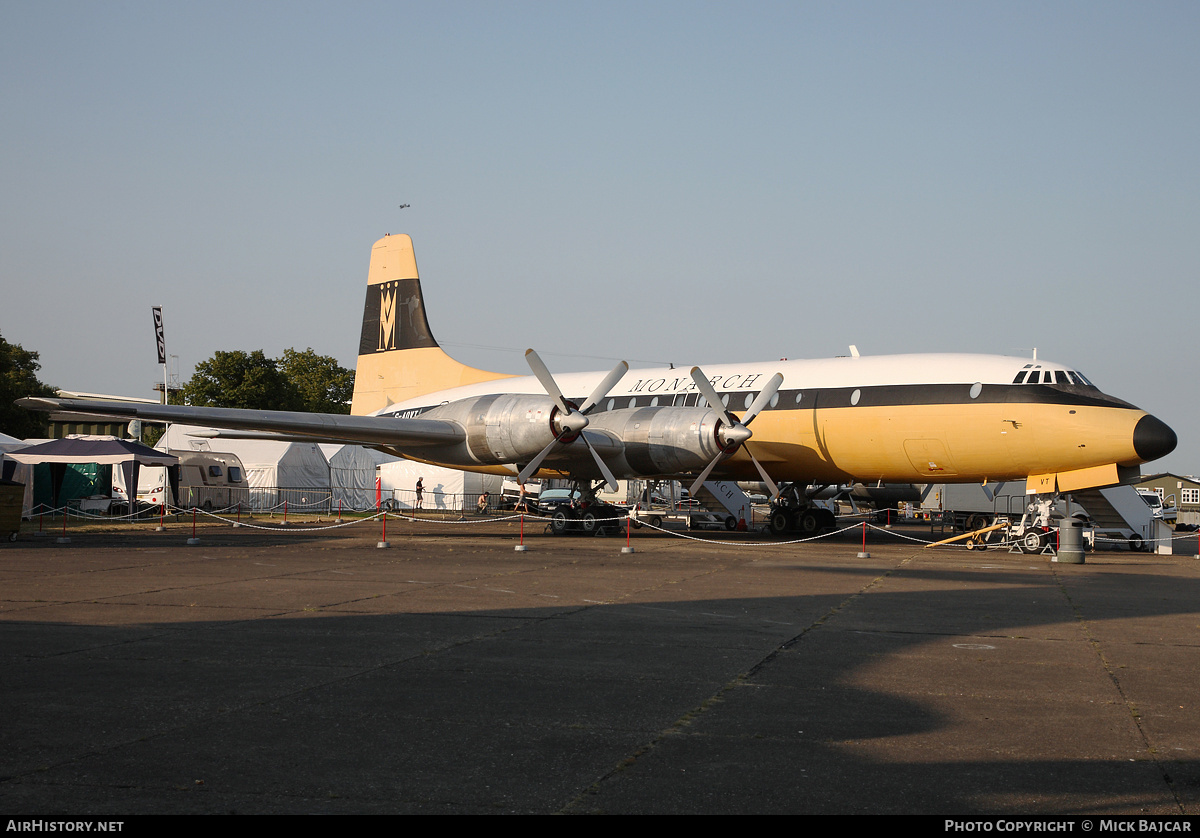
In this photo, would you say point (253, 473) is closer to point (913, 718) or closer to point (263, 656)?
point (263, 656)

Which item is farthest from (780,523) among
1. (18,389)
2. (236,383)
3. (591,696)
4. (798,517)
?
(236,383)

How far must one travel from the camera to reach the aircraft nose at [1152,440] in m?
18.2

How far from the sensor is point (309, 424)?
23.0 meters

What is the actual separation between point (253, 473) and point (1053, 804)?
143ft

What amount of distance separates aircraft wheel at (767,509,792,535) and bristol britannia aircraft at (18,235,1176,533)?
0.04 meters

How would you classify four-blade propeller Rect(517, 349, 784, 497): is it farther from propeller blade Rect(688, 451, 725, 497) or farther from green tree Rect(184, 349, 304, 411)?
green tree Rect(184, 349, 304, 411)

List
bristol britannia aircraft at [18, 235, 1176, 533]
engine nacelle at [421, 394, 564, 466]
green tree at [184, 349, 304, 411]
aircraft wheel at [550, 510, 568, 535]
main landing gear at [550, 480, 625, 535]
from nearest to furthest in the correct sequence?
bristol britannia aircraft at [18, 235, 1176, 533] → engine nacelle at [421, 394, 564, 466] → main landing gear at [550, 480, 625, 535] → aircraft wheel at [550, 510, 568, 535] → green tree at [184, 349, 304, 411]

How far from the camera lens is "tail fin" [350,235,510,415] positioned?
3222 cm

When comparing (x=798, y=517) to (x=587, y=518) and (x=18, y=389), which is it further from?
(x=18, y=389)

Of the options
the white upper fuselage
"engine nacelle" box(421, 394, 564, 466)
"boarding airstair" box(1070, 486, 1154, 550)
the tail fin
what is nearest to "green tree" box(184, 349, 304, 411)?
the tail fin

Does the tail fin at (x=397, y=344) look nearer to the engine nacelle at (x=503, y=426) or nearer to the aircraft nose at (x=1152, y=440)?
the engine nacelle at (x=503, y=426)

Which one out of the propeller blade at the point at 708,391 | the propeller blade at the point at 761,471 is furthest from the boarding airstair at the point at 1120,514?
the propeller blade at the point at 708,391

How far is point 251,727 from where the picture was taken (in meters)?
5.69
